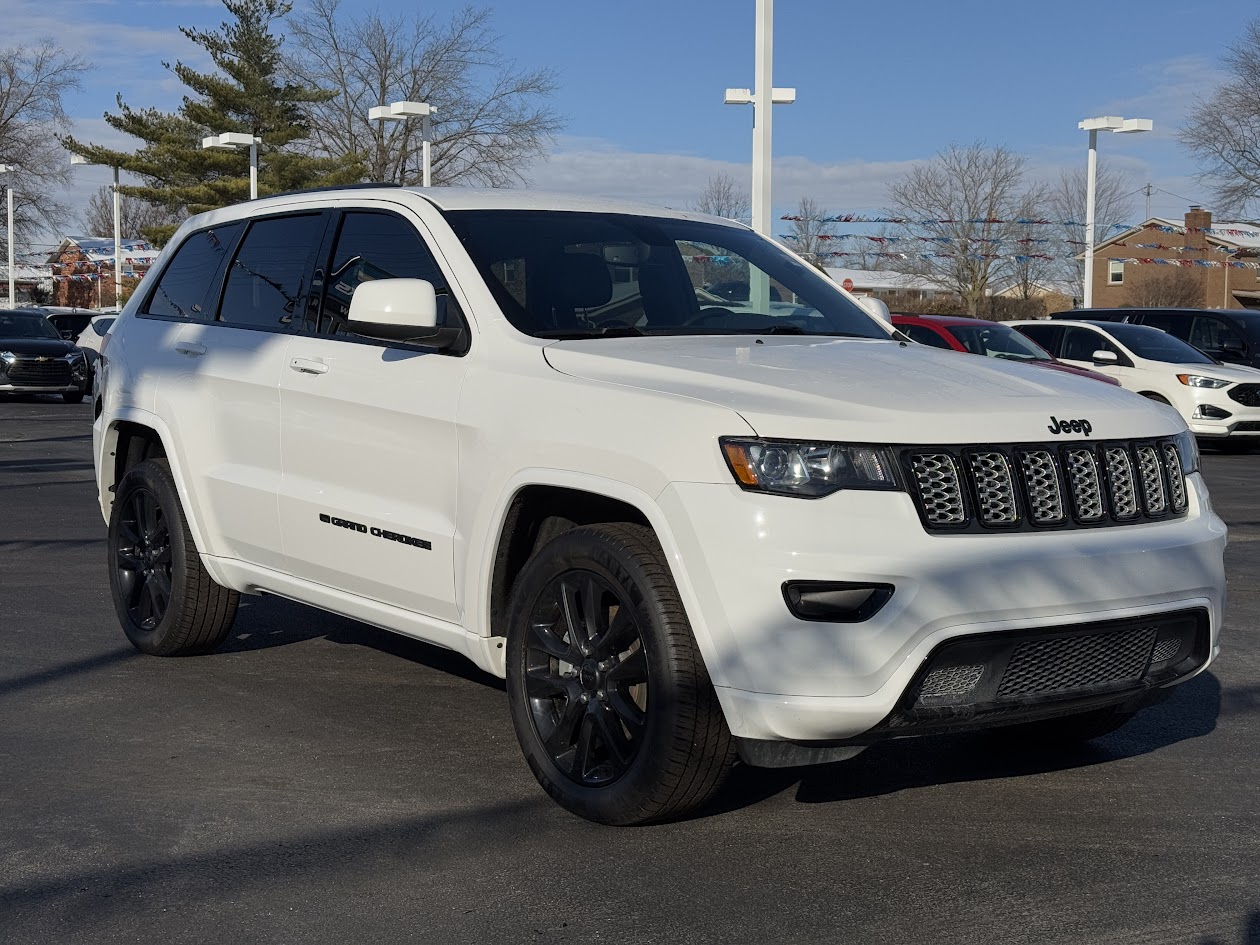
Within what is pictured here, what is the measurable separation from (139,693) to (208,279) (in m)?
1.71

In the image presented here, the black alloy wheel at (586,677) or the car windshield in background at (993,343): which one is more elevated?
the car windshield in background at (993,343)

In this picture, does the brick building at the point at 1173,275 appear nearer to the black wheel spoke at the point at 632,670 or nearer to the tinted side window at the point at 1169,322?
the tinted side window at the point at 1169,322

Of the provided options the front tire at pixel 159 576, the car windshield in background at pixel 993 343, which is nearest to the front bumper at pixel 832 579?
the front tire at pixel 159 576

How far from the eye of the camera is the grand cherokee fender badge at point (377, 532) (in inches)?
195

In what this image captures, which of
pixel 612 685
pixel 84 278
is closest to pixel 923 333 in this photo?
pixel 612 685

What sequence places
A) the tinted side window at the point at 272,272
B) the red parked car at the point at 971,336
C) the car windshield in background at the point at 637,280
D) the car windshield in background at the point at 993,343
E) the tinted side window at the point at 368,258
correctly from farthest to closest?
the car windshield in background at the point at 993,343 → the red parked car at the point at 971,336 → the tinted side window at the point at 272,272 → the tinted side window at the point at 368,258 → the car windshield in background at the point at 637,280

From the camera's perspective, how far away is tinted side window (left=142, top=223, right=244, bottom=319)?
6.46m

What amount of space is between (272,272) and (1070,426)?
3.20 m

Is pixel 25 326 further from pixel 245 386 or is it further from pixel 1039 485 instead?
pixel 1039 485

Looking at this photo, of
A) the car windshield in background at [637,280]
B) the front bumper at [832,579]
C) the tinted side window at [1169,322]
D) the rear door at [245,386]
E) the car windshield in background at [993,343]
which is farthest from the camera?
the tinted side window at [1169,322]

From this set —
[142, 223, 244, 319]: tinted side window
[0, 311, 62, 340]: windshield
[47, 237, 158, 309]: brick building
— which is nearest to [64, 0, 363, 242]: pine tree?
[47, 237, 158, 309]: brick building

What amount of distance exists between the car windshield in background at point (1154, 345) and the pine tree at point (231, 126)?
1480 inches

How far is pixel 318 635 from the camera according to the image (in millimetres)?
7125

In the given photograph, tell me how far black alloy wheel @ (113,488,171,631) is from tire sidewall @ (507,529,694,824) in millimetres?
2336
